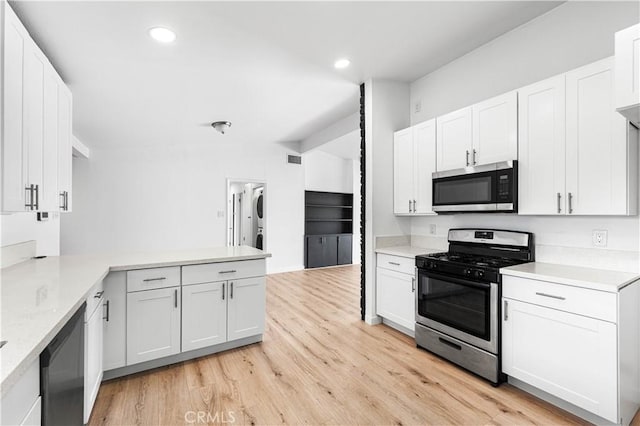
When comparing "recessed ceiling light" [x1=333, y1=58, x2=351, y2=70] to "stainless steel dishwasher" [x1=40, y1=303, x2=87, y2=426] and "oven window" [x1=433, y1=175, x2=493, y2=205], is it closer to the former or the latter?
"oven window" [x1=433, y1=175, x2=493, y2=205]

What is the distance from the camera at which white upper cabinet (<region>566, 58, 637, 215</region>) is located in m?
1.90

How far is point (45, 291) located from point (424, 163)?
308 cm

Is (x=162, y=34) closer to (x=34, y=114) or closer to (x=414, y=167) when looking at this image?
(x=34, y=114)

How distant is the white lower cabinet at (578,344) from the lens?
67.9 inches

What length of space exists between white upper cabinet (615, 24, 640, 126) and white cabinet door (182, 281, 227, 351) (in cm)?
289

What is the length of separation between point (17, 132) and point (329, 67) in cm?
252

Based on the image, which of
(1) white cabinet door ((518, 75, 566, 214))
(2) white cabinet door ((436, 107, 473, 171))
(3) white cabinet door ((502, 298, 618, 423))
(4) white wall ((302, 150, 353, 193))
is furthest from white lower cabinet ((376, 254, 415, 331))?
(4) white wall ((302, 150, 353, 193))

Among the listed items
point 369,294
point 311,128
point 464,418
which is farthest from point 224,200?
point 464,418

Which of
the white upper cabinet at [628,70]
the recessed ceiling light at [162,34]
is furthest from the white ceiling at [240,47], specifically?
the white upper cabinet at [628,70]

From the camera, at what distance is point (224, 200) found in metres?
6.21

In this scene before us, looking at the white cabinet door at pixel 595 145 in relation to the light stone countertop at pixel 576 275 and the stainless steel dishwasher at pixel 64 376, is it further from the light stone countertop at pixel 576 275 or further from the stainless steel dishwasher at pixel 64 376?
the stainless steel dishwasher at pixel 64 376

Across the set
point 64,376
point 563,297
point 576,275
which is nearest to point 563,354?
point 563,297

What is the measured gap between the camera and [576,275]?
1.96 meters

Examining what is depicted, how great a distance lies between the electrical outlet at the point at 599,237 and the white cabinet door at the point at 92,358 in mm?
3279
